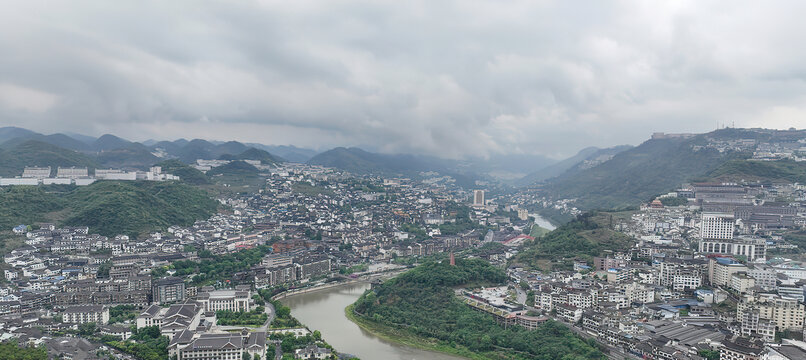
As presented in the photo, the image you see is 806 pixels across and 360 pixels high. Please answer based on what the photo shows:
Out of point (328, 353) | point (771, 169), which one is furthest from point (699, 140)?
point (328, 353)

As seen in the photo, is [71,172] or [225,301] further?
[71,172]

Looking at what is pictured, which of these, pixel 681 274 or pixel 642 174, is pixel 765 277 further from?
pixel 642 174

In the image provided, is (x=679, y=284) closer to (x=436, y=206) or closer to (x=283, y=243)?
(x=283, y=243)

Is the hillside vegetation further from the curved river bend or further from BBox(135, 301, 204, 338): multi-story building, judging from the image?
BBox(135, 301, 204, 338): multi-story building

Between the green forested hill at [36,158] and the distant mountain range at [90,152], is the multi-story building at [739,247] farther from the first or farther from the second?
the distant mountain range at [90,152]

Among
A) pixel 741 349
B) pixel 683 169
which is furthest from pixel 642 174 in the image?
pixel 741 349

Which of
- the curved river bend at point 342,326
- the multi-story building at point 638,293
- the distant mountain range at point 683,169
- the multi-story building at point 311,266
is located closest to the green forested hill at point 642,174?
the distant mountain range at point 683,169
